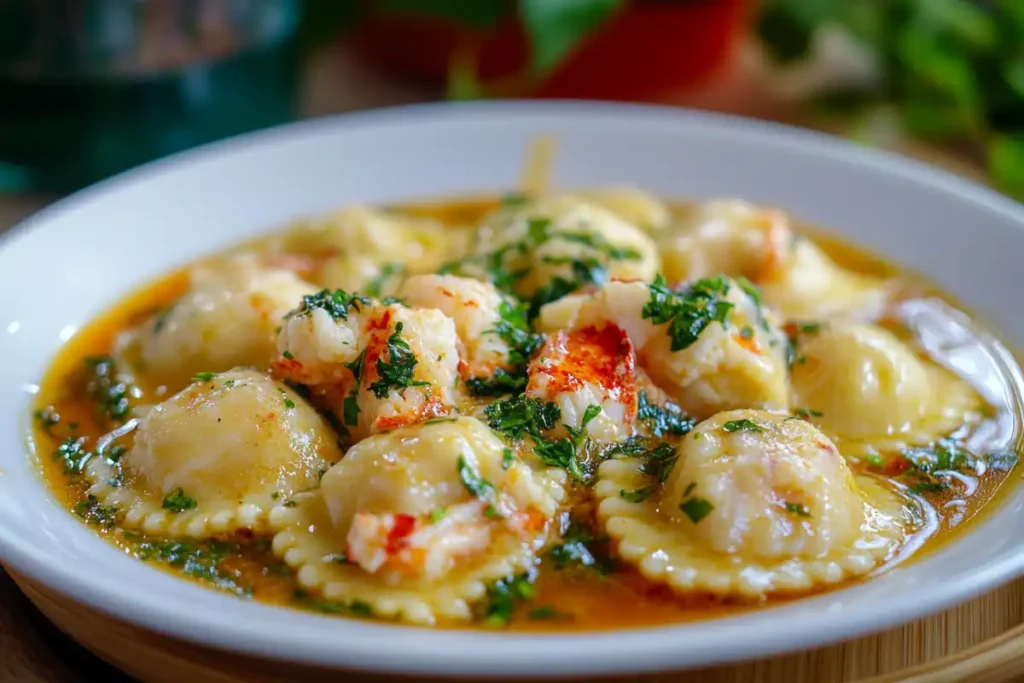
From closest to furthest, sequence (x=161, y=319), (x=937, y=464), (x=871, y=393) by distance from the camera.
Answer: (x=937, y=464)
(x=871, y=393)
(x=161, y=319)

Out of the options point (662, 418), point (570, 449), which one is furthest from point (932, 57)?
point (570, 449)

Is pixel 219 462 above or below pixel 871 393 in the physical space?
below

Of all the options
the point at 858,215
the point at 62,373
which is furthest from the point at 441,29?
the point at 62,373

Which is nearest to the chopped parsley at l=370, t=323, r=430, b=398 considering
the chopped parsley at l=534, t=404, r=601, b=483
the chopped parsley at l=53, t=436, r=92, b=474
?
the chopped parsley at l=534, t=404, r=601, b=483

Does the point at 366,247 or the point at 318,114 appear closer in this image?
the point at 366,247

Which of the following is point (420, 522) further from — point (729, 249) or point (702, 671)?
point (729, 249)

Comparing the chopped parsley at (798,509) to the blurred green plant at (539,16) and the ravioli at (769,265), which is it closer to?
the ravioli at (769,265)

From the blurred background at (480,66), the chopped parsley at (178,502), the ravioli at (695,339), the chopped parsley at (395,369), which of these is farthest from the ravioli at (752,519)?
the blurred background at (480,66)
